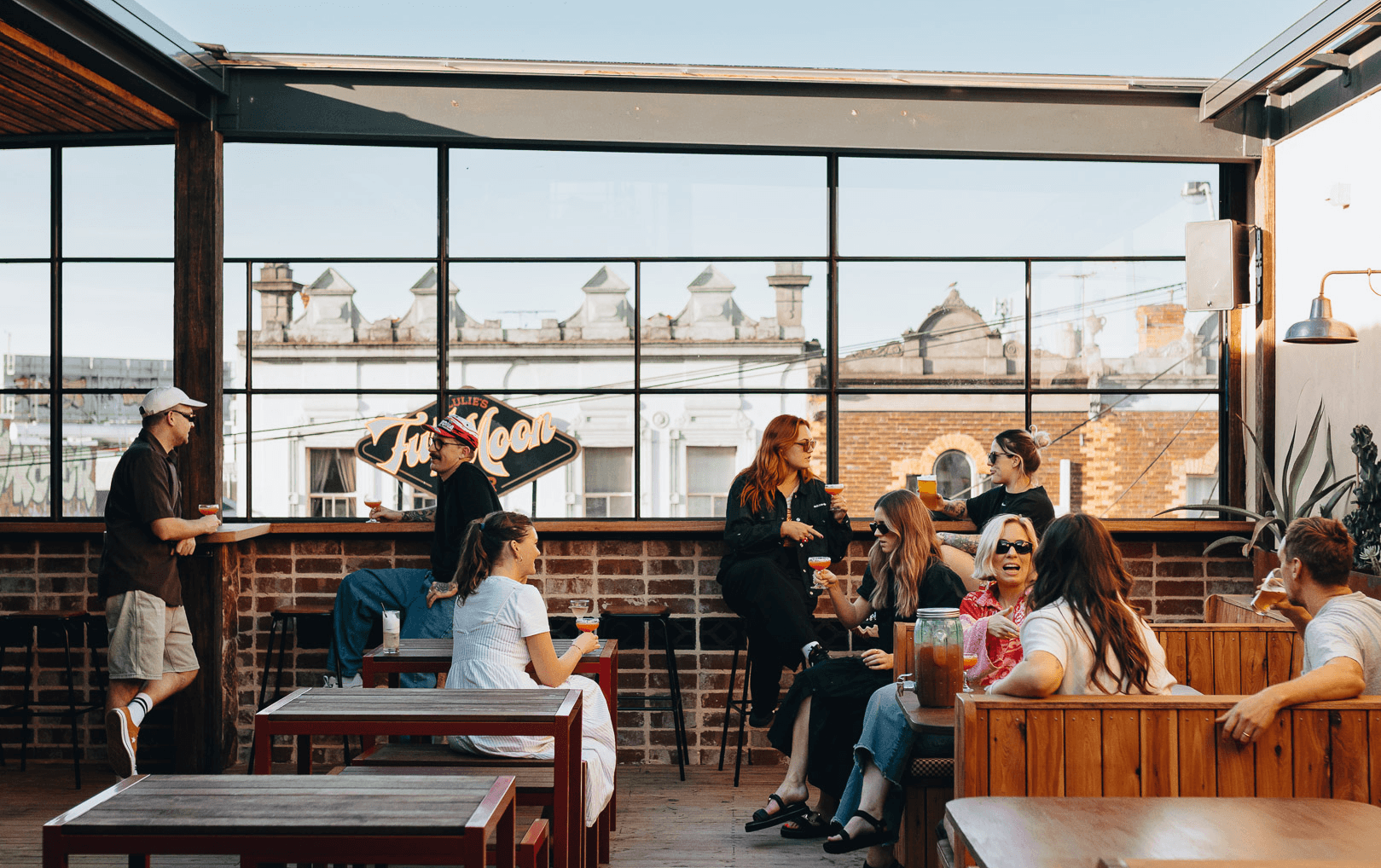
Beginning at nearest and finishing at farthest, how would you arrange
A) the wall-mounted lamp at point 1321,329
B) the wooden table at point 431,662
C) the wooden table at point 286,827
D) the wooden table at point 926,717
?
1. the wooden table at point 286,827
2. the wooden table at point 926,717
3. the wooden table at point 431,662
4. the wall-mounted lamp at point 1321,329

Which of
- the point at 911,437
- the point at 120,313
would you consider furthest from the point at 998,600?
the point at 120,313

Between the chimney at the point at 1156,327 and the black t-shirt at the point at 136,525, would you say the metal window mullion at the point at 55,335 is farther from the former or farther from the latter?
the chimney at the point at 1156,327

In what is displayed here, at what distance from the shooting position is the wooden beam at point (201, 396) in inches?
200

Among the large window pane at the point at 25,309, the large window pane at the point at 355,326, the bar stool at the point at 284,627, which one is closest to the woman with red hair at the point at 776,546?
the large window pane at the point at 355,326

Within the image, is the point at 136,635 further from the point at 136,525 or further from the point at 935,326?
the point at 935,326

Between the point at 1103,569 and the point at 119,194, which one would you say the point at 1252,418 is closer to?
the point at 1103,569

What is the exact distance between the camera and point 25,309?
5.51 meters

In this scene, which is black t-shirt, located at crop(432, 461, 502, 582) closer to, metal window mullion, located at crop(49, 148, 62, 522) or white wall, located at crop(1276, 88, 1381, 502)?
metal window mullion, located at crop(49, 148, 62, 522)

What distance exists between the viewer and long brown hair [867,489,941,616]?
4.05 metres

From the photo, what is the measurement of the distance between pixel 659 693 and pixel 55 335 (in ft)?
11.7

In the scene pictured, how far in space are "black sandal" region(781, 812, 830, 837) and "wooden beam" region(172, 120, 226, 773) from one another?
9.13 feet

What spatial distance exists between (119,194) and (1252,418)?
589 cm

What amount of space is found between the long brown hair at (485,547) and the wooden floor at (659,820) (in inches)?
48.5

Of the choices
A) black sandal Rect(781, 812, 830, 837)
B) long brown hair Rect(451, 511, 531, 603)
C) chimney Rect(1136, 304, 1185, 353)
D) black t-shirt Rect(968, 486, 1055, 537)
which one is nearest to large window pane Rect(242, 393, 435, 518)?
long brown hair Rect(451, 511, 531, 603)
